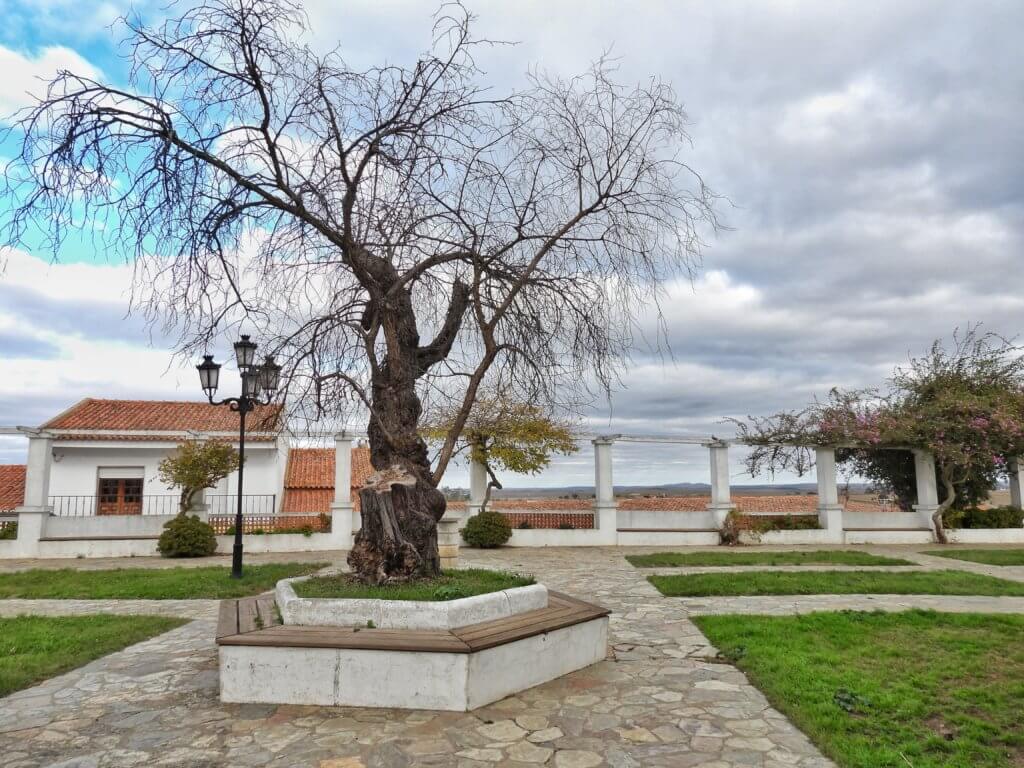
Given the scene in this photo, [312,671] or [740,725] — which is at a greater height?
[312,671]

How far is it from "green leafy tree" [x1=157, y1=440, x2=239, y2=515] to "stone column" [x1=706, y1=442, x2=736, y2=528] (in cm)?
1223

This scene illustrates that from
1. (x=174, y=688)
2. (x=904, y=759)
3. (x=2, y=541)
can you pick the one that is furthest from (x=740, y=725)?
(x=2, y=541)

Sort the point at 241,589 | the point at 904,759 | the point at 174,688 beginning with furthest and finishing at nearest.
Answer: the point at 241,589
the point at 174,688
the point at 904,759

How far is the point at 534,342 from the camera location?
18.6 feet

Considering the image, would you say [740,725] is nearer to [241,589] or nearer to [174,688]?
[174,688]

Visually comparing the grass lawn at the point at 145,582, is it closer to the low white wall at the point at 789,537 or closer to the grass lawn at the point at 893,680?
the grass lawn at the point at 893,680

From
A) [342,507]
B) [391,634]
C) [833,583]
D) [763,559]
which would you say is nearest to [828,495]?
[763,559]

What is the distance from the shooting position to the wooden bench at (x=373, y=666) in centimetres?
413

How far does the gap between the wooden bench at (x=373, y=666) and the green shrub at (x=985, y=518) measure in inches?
690

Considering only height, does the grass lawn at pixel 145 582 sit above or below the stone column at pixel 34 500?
below

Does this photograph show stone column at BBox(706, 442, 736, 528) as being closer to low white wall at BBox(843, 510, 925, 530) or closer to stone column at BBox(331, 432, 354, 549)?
low white wall at BBox(843, 510, 925, 530)

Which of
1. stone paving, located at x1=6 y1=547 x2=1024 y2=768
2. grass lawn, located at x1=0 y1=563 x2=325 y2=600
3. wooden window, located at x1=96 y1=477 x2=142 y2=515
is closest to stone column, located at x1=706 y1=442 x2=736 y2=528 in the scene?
grass lawn, located at x1=0 y1=563 x2=325 y2=600

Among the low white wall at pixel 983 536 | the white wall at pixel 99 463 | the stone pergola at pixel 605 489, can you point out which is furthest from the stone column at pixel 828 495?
the white wall at pixel 99 463

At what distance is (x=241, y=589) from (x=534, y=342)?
261 inches
